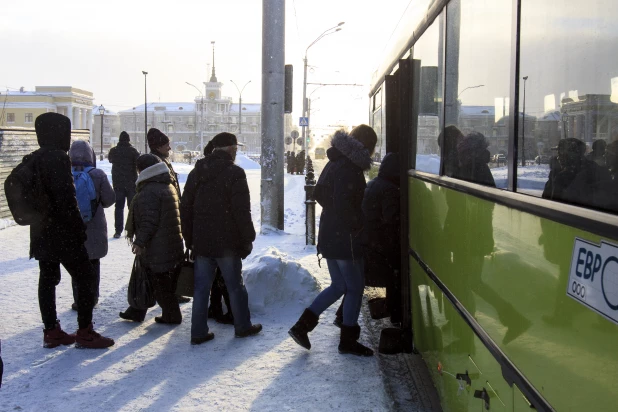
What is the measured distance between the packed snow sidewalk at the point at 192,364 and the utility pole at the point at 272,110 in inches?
169

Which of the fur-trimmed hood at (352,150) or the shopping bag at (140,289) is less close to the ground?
the fur-trimmed hood at (352,150)

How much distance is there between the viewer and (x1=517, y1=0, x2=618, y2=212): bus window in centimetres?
169

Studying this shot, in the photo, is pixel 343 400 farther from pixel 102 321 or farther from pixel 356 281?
pixel 102 321

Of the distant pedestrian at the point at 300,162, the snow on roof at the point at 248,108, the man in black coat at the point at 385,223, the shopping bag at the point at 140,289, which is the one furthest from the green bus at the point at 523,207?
the snow on roof at the point at 248,108

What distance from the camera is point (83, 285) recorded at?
509 cm

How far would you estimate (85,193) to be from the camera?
584 cm

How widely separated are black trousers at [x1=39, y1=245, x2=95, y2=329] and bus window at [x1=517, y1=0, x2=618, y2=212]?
3664 millimetres

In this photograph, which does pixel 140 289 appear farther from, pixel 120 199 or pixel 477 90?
pixel 120 199

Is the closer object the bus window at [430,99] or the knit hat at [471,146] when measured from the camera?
the knit hat at [471,146]

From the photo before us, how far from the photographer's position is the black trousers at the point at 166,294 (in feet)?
18.8

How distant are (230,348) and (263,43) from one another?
666 centimetres

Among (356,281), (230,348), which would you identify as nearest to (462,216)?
(356,281)

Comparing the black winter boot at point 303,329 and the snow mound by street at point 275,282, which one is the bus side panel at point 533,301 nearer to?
the black winter boot at point 303,329

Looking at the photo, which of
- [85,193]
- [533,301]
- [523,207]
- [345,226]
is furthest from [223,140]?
[533,301]
